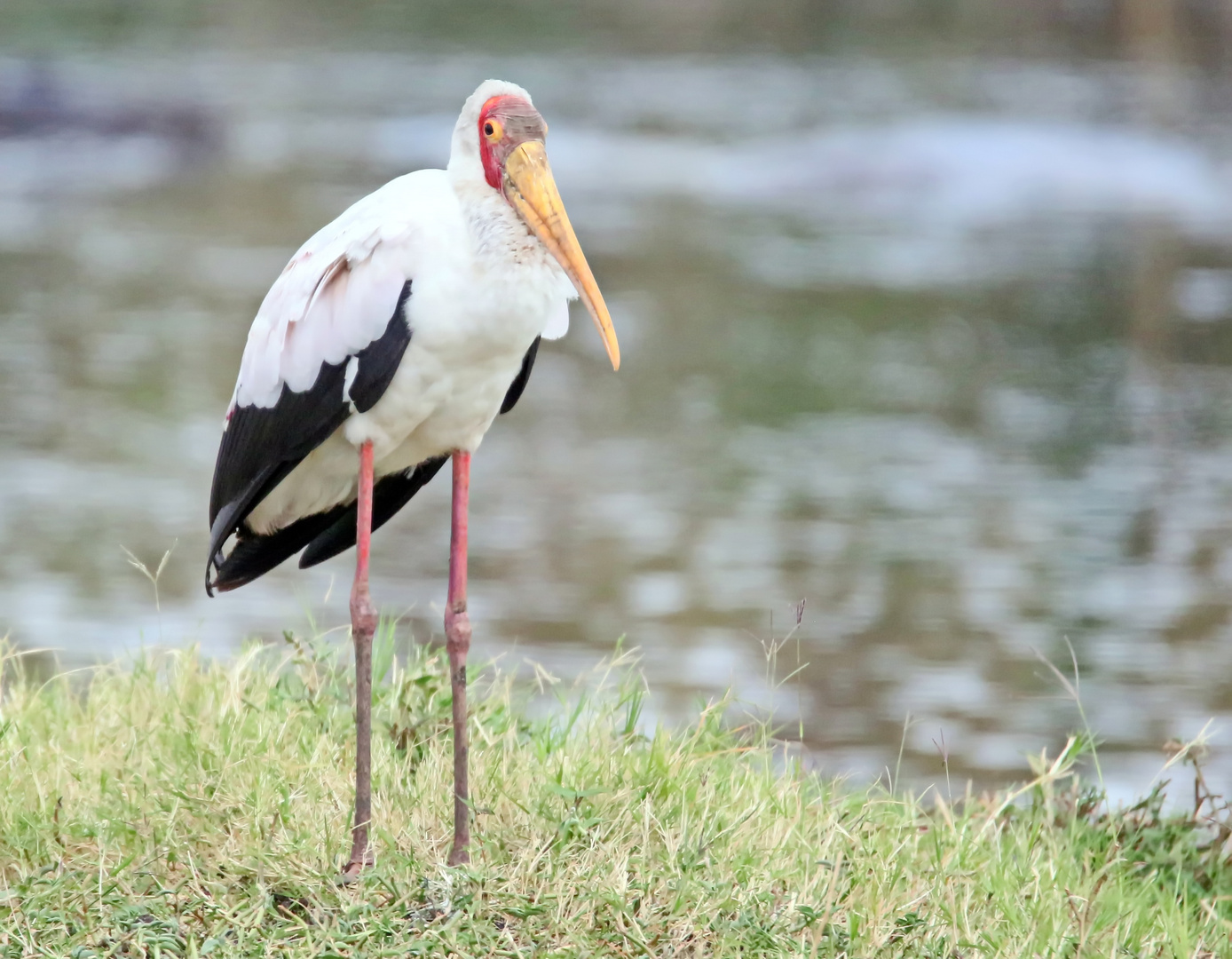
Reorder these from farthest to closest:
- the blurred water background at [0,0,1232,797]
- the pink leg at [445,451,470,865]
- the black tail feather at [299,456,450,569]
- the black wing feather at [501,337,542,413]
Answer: the blurred water background at [0,0,1232,797]
the black tail feather at [299,456,450,569]
the black wing feather at [501,337,542,413]
the pink leg at [445,451,470,865]

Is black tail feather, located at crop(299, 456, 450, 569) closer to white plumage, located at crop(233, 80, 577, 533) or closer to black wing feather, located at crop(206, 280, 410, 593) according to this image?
black wing feather, located at crop(206, 280, 410, 593)

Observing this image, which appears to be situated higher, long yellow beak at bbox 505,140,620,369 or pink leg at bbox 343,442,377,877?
long yellow beak at bbox 505,140,620,369

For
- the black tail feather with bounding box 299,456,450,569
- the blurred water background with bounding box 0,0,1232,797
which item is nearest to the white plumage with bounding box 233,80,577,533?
the black tail feather with bounding box 299,456,450,569

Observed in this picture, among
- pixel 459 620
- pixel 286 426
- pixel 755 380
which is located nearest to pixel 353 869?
pixel 459 620

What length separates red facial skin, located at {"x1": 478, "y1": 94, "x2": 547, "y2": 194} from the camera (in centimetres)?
304

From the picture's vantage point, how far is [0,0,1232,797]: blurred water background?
6.59 meters

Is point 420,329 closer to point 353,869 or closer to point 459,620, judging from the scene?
point 459,620

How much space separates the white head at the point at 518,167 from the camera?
3.02 meters

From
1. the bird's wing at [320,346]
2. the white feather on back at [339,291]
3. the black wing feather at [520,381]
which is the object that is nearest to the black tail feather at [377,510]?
the black wing feather at [520,381]

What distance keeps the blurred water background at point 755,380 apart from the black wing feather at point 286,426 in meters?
0.61

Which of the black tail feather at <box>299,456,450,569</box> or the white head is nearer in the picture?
the white head

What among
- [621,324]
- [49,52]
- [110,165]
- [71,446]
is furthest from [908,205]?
[49,52]

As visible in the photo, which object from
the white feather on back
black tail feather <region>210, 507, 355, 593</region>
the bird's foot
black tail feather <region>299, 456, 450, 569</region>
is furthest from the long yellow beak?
the bird's foot

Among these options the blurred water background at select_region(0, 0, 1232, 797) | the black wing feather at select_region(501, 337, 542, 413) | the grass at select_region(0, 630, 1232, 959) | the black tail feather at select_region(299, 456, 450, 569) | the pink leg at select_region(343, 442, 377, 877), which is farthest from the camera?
the blurred water background at select_region(0, 0, 1232, 797)
